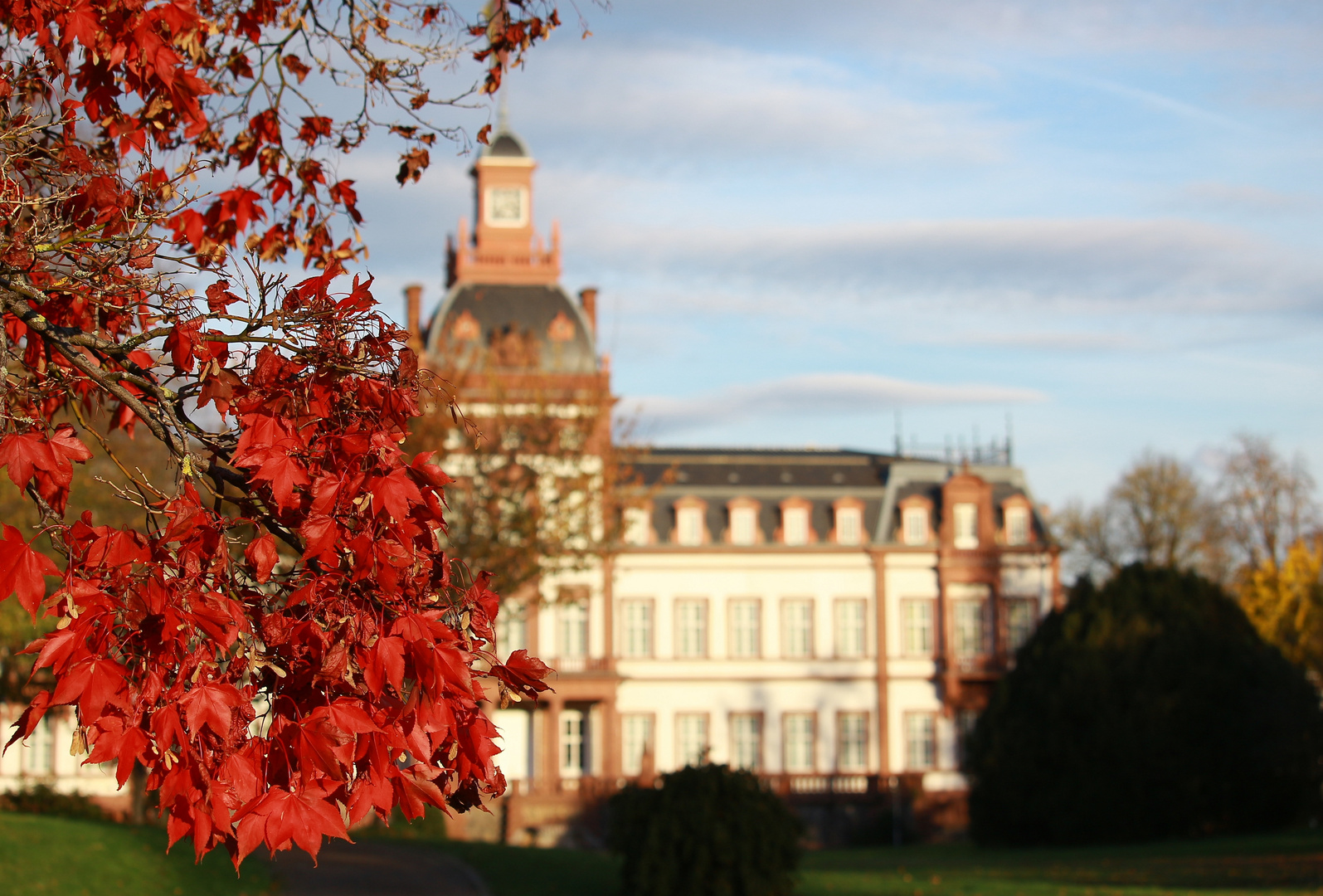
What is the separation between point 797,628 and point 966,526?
6.54 meters

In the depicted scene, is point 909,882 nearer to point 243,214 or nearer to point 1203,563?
point 243,214

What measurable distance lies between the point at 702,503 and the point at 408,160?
39753 mm

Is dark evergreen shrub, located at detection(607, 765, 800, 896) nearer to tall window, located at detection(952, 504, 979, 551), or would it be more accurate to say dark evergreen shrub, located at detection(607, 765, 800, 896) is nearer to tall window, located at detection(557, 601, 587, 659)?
tall window, located at detection(557, 601, 587, 659)

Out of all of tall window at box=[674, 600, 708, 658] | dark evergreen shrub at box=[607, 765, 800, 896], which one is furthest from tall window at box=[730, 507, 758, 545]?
dark evergreen shrub at box=[607, 765, 800, 896]

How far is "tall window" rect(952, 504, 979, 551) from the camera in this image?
4803cm

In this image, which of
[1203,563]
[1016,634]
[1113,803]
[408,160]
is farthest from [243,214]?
[1203,563]

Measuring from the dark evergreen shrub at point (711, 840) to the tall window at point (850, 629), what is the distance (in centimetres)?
3014

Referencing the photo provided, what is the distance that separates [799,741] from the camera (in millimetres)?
46844

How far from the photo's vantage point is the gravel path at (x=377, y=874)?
20.1m

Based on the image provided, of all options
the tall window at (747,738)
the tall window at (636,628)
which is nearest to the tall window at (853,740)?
the tall window at (747,738)

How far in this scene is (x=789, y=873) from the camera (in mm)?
18766

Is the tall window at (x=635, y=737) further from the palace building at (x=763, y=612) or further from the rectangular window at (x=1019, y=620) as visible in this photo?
the rectangular window at (x=1019, y=620)

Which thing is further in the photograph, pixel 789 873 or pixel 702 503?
pixel 702 503

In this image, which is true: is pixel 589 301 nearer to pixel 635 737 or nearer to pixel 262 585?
pixel 635 737
